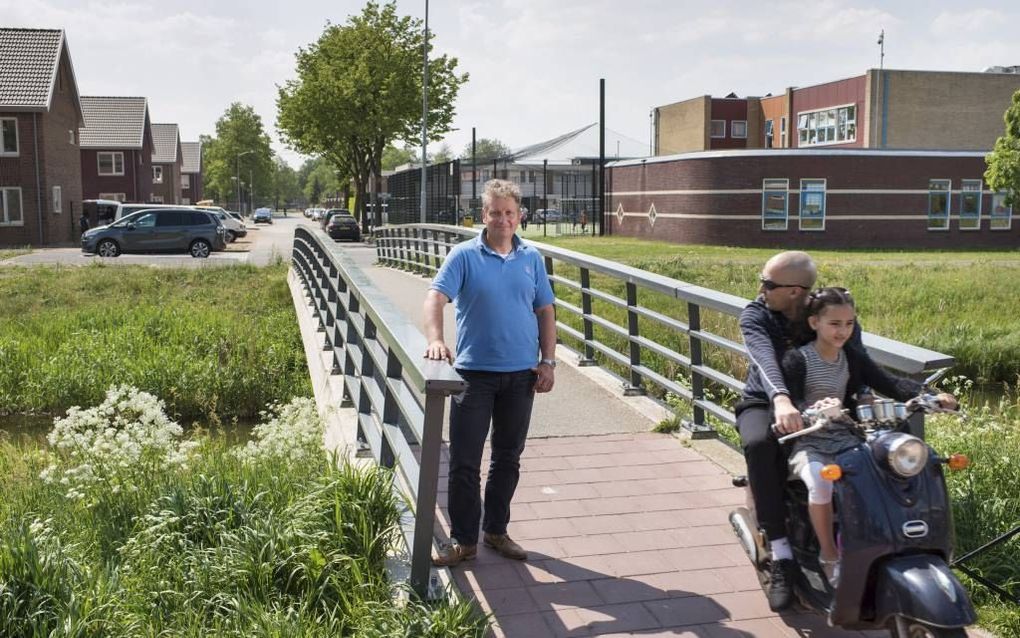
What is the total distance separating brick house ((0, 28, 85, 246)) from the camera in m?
43.0

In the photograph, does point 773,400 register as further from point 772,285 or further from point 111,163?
point 111,163

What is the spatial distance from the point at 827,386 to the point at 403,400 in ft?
6.44

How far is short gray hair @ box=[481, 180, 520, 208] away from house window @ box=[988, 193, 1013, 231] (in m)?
42.4

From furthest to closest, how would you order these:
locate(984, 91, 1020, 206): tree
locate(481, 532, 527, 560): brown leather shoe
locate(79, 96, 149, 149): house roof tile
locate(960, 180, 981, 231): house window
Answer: locate(79, 96, 149, 149): house roof tile → locate(960, 180, 981, 231): house window → locate(984, 91, 1020, 206): tree → locate(481, 532, 527, 560): brown leather shoe

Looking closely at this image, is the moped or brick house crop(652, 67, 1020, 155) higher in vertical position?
brick house crop(652, 67, 1020, 155)

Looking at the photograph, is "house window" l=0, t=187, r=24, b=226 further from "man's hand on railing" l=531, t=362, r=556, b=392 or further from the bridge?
"man's hand on railing" l=531, t=362, r=556, b=392

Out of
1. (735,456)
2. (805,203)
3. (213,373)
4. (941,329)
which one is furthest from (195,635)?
(805,203)

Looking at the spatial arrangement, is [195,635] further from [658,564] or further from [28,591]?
[658,564]

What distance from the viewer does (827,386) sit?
429cm

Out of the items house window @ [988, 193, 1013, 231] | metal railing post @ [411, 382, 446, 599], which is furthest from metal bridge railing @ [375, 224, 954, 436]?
house window @ [988, 193, 1013, 231]

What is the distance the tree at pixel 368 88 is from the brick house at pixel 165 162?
107 ft

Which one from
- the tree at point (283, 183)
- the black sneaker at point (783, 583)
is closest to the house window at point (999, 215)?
the black sneaker at point (783, 583)

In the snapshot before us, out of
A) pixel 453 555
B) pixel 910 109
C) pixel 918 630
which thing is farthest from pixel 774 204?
pixel 918 630

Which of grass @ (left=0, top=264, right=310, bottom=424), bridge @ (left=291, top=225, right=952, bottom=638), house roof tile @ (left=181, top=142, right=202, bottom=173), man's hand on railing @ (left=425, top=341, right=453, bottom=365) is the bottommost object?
grass @ (left=0, top=264, right=310, bottom=424)
